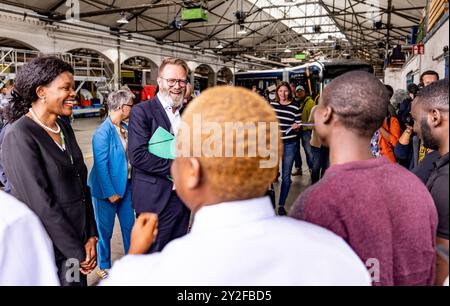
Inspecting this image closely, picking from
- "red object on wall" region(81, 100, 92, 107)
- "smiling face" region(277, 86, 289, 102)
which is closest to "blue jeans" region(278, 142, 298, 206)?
"smiling face" region(277, 86, 289, 102)

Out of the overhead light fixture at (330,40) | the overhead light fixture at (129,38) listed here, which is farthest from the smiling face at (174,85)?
the overhead light fixture at (330,40)

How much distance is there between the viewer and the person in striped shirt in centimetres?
479

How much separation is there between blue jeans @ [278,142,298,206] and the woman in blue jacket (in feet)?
7.35

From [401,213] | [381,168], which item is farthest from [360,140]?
[401,213]

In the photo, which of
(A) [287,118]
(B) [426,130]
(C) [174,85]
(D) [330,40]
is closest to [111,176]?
(C) [174,85]

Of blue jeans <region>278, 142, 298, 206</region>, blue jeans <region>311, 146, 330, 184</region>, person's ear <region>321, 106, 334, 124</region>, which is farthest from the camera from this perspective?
blue jeans <region>311, 146, 330, 184</region>

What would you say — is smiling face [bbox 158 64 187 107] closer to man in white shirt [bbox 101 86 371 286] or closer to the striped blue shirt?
man in white shirt [bbox 101 86 371 286]

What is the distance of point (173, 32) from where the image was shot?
1973 cm

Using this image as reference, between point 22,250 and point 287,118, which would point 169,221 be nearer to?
point 22,250

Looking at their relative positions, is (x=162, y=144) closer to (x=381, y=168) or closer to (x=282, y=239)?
(x=381, y=168)

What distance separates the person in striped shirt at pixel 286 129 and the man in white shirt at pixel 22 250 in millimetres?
3810

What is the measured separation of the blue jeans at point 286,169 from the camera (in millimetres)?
4781

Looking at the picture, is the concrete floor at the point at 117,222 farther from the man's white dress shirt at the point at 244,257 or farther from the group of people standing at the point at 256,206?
the man's white dress shirt at the point at 244,257
